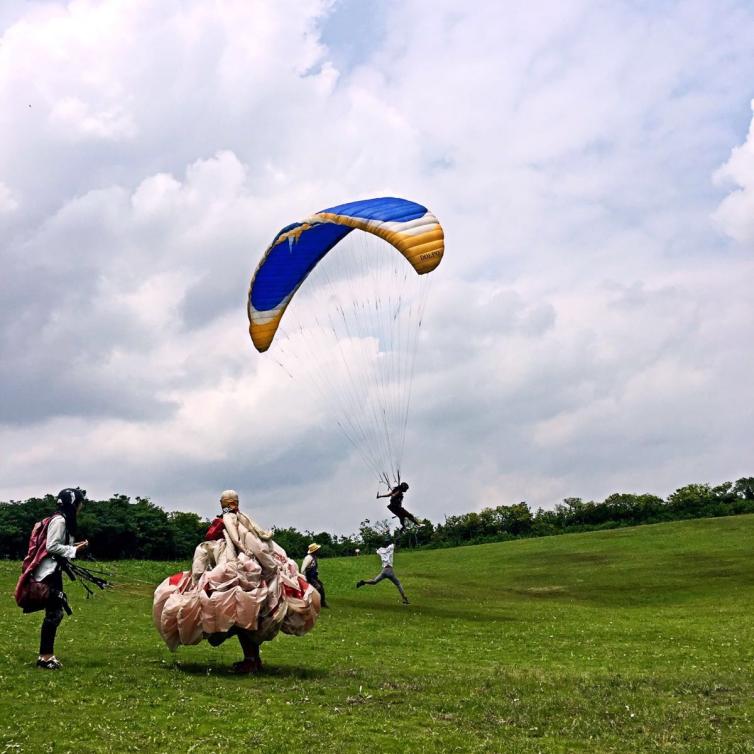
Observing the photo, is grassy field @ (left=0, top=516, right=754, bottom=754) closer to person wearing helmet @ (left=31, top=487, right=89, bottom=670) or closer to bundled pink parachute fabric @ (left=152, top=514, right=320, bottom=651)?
person wearing helmet @ (left=31, top=487, right=89, bottom=670)

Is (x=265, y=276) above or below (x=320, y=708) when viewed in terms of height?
above

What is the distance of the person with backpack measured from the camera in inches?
526

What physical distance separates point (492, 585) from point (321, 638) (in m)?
23.7

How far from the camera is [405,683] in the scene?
46.0 ft

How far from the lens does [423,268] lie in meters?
20.1

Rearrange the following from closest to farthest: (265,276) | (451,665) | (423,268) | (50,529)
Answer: (50,529), (451,665), (423,268), (265,276)

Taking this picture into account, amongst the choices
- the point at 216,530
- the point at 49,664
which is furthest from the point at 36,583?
the point at 216,530

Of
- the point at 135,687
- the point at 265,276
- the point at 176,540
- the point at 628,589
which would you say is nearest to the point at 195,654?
the point at 135,687

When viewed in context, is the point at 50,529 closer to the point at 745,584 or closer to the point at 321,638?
the point at 321,638

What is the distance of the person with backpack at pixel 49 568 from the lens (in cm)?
1335

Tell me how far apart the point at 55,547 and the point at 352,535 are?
289 ft

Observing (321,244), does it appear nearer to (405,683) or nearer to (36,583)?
(36,583)

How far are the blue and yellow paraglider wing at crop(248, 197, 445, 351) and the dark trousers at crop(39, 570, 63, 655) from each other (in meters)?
10.5

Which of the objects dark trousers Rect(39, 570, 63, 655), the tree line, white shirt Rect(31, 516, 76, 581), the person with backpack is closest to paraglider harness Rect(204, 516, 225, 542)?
the person with backpack
